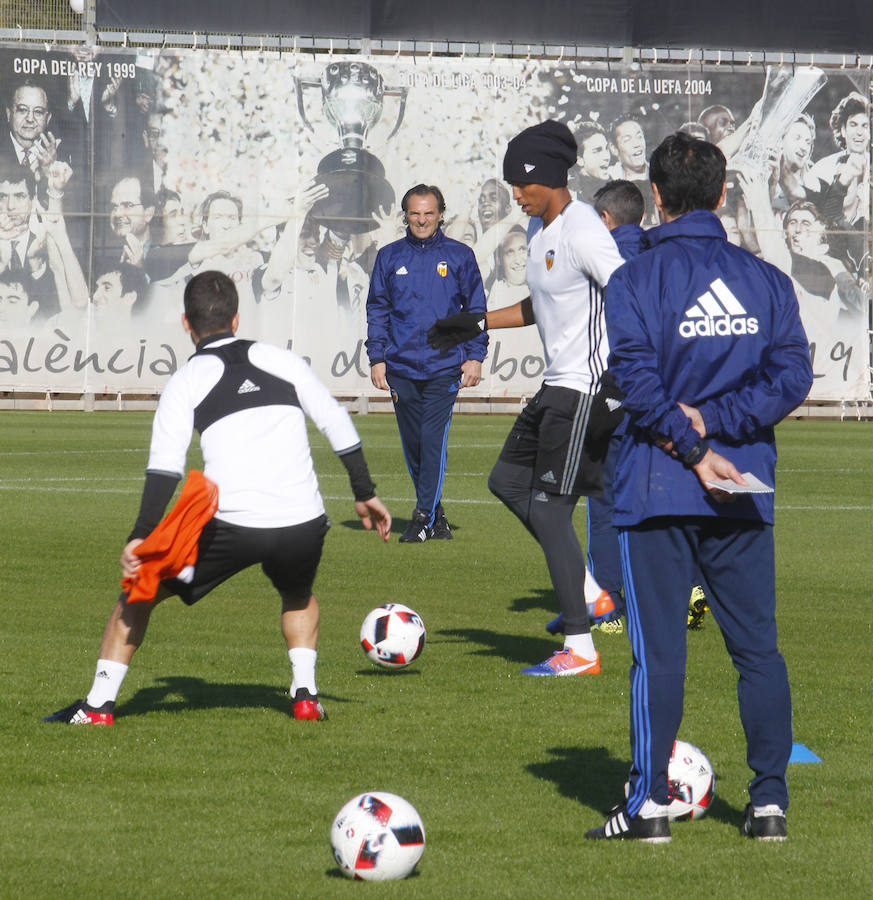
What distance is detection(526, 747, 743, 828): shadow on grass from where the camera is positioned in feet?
15.4

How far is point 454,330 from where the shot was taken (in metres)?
6.98

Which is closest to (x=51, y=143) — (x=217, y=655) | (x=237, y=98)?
(x=237, y=98)

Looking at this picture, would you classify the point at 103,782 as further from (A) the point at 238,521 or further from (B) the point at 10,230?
(B) the point at 10,230

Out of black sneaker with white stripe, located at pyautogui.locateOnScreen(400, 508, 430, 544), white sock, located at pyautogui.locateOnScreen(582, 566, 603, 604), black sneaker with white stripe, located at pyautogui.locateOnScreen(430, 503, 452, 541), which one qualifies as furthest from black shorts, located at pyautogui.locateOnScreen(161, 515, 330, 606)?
black sneaker with white stripe, located at pyautogui.locateOnScreen(430, 503, 452, 541)

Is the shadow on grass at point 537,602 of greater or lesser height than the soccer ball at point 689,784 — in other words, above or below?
below

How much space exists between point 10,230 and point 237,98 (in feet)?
17.0

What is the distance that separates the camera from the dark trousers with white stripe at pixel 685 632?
4223 mm

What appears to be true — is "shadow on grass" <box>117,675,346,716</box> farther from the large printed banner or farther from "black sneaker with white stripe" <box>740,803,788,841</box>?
the large printed banner

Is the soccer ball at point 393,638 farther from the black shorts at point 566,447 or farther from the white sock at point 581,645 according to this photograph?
the black shorts at point 566,447

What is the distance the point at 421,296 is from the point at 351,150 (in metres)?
19.9

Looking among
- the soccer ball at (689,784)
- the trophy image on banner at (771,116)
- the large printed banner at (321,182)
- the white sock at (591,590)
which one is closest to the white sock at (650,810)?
the soccer ball at (689,784)

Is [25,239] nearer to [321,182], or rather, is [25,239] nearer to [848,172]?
[321,182]

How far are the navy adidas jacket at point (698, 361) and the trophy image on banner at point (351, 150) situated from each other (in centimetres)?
2718

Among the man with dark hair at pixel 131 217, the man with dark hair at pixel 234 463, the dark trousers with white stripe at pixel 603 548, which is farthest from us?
the man with dark hair at pixel 131 217
